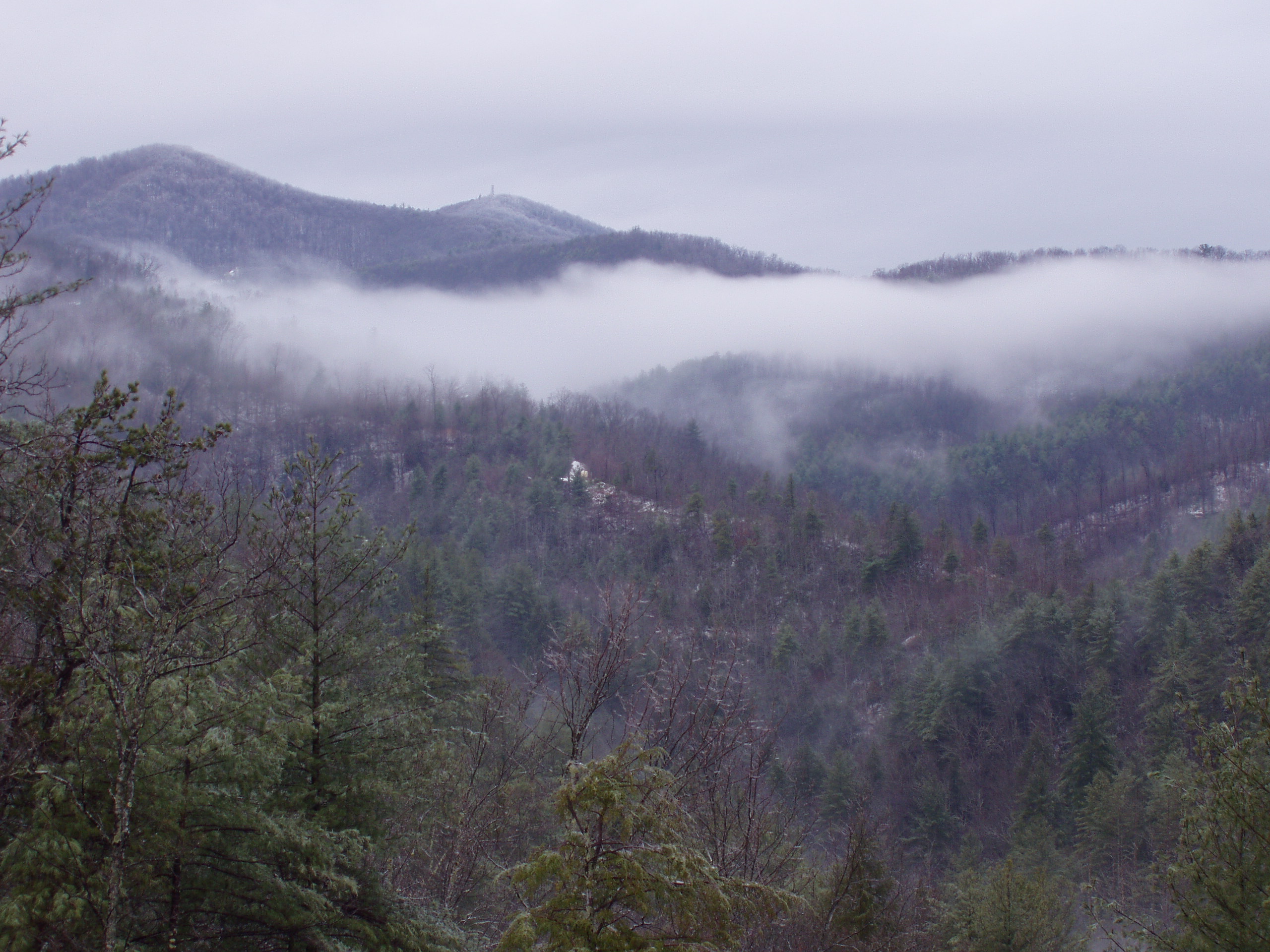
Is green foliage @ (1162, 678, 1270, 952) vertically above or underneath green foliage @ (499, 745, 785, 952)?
underneath

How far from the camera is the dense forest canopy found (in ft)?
21.7

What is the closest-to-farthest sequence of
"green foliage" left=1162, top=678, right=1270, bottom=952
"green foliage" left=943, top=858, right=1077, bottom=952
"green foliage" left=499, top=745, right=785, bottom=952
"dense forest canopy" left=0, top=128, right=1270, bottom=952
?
"green foliage" left=499, top=745, right=785, bottom=952
"dense forest canopy" left=0, top=128, right=1270, bottom=952
"green foliage" left=1162, top=678, right=1270, bottom=952
"green foliage" left=943, top=858, right=1077, bottom=952

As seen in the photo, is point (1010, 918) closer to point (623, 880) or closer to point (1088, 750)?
point (623, 880)

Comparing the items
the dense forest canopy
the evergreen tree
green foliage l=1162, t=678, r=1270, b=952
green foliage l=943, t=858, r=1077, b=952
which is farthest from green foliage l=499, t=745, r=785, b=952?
the evergreen tree

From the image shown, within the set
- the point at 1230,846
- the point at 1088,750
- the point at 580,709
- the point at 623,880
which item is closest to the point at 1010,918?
the point at 1230,846

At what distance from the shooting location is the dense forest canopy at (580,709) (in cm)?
661

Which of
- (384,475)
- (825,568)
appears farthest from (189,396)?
(825,568)

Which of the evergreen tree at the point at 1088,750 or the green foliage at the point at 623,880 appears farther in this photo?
the evergreen tree at the point at 1088,750

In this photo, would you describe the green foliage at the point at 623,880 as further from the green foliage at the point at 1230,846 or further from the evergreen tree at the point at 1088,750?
the evergreen tree at the point at 1088,750

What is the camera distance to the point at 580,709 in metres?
8.41

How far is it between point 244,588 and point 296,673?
352 centimetres

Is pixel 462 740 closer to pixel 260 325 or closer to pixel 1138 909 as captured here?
pixel 1138 909

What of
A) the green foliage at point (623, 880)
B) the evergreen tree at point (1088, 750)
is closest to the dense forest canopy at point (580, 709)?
the green foliage at point (623, 880)

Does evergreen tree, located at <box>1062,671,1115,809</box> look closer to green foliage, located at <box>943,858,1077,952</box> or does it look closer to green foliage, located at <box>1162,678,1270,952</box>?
green foliage, located at <box>943,858,1077,952</box>
